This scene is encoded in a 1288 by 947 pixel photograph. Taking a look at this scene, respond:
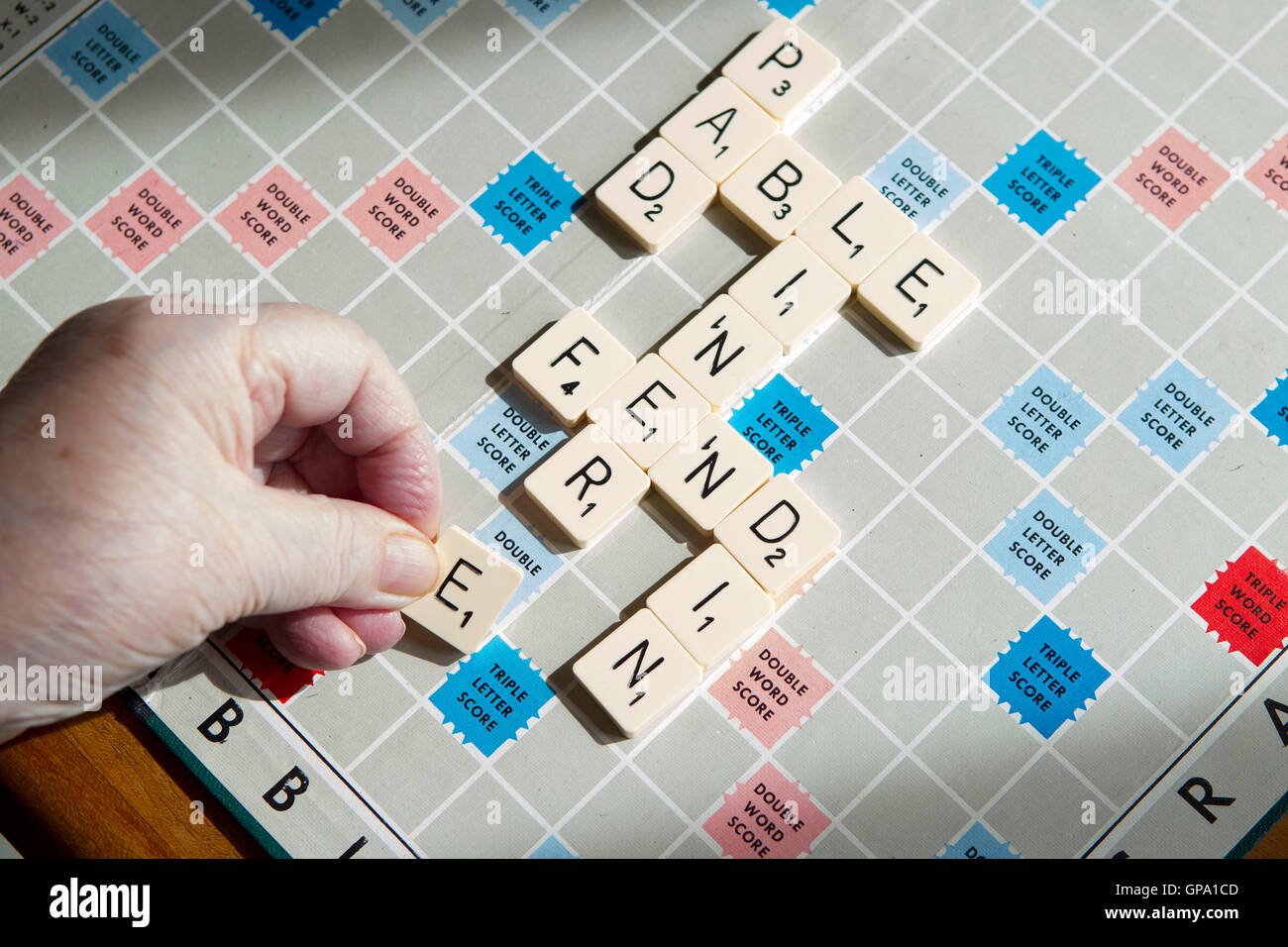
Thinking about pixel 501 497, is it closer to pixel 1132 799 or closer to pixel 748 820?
pixel 748 820

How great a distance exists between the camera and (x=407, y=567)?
1.08 meters

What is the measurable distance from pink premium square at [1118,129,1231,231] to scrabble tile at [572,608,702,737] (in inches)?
30.4

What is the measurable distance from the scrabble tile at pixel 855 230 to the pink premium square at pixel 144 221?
29.1 inches

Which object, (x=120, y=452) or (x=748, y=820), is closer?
(x=120, y=452)

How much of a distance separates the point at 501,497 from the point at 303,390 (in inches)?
10.5

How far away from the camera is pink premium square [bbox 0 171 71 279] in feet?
4.24

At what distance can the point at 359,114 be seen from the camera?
1.34m

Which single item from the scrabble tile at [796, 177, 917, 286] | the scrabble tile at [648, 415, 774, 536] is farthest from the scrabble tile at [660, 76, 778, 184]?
the scrabble tile at [648, 415, 774, 536]

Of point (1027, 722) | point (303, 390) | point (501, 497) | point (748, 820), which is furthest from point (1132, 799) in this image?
point (303, 390)

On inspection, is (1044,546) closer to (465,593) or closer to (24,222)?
(465,593)

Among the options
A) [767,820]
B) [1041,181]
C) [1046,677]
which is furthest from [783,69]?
[767,820]

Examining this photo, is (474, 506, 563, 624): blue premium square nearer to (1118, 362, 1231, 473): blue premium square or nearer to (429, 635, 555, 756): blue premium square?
(429, 635, 555, 756): blue premium square

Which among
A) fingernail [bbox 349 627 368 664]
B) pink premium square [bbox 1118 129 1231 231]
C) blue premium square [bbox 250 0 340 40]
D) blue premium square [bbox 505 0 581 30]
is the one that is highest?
pink premium square [bbox 1118 129 1231 231]

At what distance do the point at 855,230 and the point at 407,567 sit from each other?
63 cm
